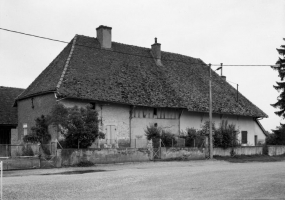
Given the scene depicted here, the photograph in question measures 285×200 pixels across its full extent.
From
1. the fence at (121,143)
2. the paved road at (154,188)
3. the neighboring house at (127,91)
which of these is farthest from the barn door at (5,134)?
the paved road at (154,188)

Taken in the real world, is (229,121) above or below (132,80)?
below

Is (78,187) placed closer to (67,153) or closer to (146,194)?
(146,194)

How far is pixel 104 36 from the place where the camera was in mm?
37250

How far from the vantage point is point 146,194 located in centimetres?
1362

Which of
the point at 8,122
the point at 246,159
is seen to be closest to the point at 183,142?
the point at 246,159

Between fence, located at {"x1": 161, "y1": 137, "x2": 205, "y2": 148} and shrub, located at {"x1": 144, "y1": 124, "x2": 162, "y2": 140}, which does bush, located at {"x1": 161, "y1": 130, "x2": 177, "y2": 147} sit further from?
shrub, located at {"x1": 144, "y1": 124, "x2": 162, "y2": 140}

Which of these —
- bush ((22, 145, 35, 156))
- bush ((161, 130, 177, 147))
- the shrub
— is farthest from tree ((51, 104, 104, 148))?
bush ((161, 130, 177, 147))

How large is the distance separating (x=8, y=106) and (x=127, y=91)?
1224cm

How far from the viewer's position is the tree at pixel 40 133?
29.5 meters

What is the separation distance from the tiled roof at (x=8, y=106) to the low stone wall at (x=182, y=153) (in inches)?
557

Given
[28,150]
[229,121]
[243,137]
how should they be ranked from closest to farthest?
[28,150], [229,121], [243,137]

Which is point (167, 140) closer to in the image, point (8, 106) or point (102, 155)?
point (102, 155)

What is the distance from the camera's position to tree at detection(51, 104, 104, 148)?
2638 cm

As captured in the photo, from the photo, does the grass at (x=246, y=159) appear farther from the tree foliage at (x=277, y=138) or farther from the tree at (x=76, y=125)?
the tree at (x=76, y=125)
